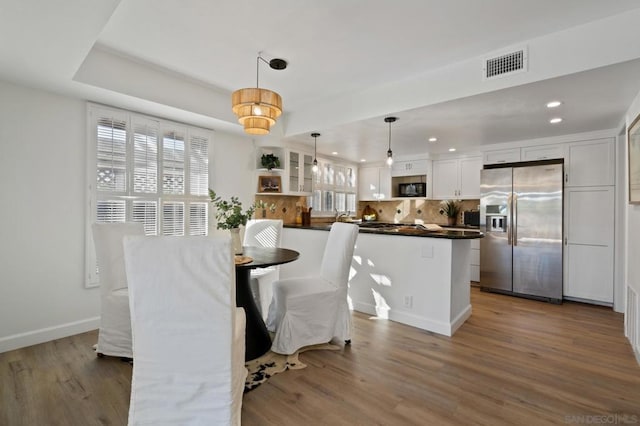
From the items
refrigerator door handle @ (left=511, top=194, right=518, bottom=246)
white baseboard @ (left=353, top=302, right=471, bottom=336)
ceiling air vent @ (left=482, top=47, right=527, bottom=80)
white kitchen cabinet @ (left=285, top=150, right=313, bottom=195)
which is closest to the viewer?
ceiling air vent @ (left=482, top=47, right=527, bottom=80)

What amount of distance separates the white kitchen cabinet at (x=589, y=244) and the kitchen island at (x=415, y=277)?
1.83 m

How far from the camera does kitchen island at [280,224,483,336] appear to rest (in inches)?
119

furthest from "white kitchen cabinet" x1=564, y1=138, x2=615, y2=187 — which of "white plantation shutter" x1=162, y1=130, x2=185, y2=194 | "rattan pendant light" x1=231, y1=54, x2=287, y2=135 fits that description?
"white plantation shutter" x1=162, y1=130, x2=185, y2=194

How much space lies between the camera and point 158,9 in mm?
2143

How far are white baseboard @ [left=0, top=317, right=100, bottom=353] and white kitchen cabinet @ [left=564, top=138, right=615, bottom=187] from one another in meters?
5.98

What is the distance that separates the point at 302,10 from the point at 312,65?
804 millimetres

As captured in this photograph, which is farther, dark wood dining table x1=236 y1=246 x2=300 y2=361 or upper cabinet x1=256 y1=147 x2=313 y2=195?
upper cabinet x1=256 y1=147 x2=313 y2=195

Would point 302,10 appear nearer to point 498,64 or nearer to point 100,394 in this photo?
point 498,64

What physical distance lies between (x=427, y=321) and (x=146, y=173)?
11.2 ft

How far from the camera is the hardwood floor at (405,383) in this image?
179cm

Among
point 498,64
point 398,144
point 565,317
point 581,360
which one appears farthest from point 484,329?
point 398,144

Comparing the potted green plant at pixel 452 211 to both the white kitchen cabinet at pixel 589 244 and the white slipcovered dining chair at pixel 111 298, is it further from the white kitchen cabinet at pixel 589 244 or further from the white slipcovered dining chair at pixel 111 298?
the white slipcovered dining chair at pixel 111 298

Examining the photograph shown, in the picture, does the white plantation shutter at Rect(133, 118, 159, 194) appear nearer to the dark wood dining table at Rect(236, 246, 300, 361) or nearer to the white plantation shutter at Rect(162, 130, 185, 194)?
the white plantation shutter at Rect(162, 130, 185, 194)

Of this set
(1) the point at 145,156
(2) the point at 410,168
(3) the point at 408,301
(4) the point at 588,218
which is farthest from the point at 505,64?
(1) the point at 145,156
